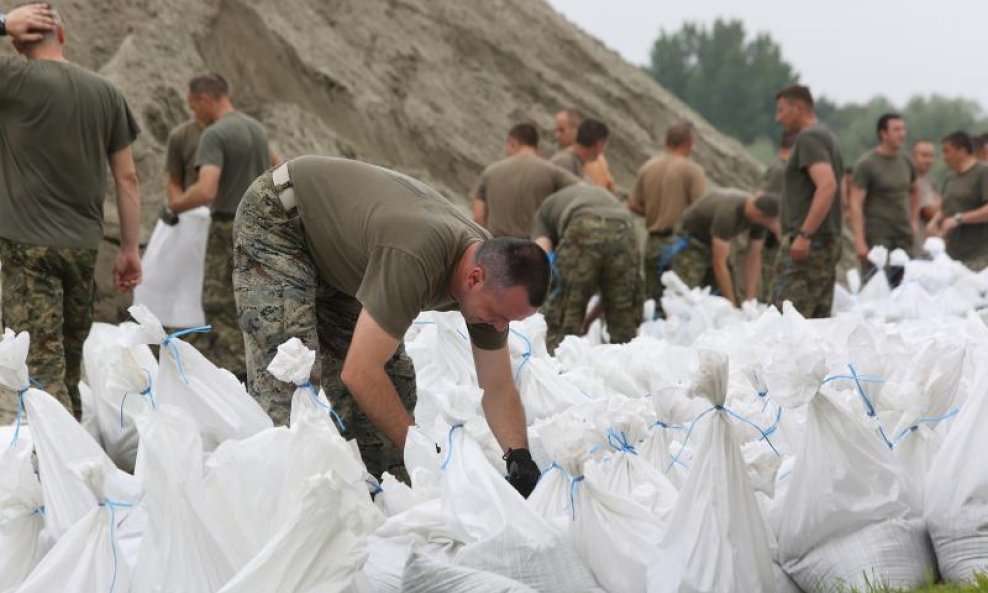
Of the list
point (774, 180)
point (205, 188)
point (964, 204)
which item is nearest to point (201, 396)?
point (205, 188)

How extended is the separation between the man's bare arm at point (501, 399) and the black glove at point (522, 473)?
0.19 metres

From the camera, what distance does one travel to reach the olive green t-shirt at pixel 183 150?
751 cm

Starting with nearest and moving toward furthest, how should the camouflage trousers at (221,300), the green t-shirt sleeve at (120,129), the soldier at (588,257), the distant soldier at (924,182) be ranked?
the green t-shirt sleeve at (120,129) → the camouflage trousers at (221,300) → the soldier at (588,257) → the distant soldier at (924,182)

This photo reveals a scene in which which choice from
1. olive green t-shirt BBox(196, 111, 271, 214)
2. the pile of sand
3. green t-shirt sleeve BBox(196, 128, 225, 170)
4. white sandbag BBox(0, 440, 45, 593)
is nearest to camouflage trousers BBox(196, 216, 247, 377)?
olive green t-shirt BBox(196, 111, 271, 214)

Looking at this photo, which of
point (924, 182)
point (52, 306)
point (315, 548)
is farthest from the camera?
point (924, 182)

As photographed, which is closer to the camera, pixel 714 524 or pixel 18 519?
pixel 714 524

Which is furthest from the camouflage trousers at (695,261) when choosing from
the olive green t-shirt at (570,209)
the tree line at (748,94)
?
the tree line at (748,94)

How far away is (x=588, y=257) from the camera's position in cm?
766

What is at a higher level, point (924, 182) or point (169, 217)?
point (924, 182)

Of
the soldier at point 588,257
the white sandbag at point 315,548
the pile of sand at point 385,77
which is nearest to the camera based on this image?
the white sandbag at point 315,548

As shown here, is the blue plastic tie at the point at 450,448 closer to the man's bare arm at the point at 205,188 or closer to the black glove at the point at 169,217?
the man's bare arm at the point at 205,188

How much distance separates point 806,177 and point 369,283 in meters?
4.61

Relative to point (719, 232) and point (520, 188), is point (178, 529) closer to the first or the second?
point (520, 188)

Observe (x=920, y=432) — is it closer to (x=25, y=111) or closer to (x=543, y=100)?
(x=25, y=111)
